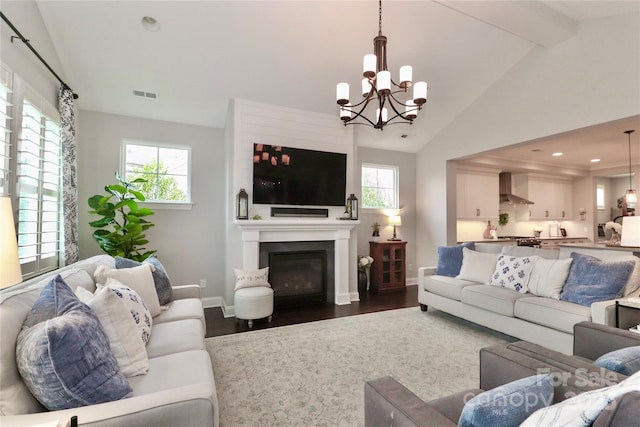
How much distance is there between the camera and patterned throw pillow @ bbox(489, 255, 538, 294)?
3242 mm

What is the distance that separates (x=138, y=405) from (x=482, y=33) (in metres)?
4.55

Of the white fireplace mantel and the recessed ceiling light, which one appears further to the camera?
the white fireplace mantel

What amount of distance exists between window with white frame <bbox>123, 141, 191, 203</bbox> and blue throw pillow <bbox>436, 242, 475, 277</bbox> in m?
3.79

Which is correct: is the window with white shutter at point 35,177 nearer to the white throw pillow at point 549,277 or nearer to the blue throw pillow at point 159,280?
the blue throw pillow at point 159,280

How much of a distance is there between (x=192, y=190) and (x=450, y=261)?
388 centimetres

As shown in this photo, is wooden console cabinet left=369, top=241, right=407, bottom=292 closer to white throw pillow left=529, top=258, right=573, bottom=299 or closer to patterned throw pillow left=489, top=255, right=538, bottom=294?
patterned throw pillow left=489, top=255, right=538, bottom=294

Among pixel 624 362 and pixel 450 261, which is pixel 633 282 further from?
pixel 624 362

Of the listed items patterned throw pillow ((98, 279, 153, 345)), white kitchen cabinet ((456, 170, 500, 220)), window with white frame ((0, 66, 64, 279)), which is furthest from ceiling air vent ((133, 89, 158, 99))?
white kitchen cabinet ((456, 170, 500, 220))

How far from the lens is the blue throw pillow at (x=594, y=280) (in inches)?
101

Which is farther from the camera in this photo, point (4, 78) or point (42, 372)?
point (4, 78)

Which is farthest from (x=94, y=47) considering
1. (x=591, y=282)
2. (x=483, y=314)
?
(x=591, y=282)

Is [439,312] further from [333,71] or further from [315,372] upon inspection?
[333,71]

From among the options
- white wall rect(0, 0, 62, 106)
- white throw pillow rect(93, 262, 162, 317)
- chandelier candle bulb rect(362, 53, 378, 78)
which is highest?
white wall rect(0, 0, 62, 106)

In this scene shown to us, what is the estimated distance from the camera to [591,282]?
2.71m
